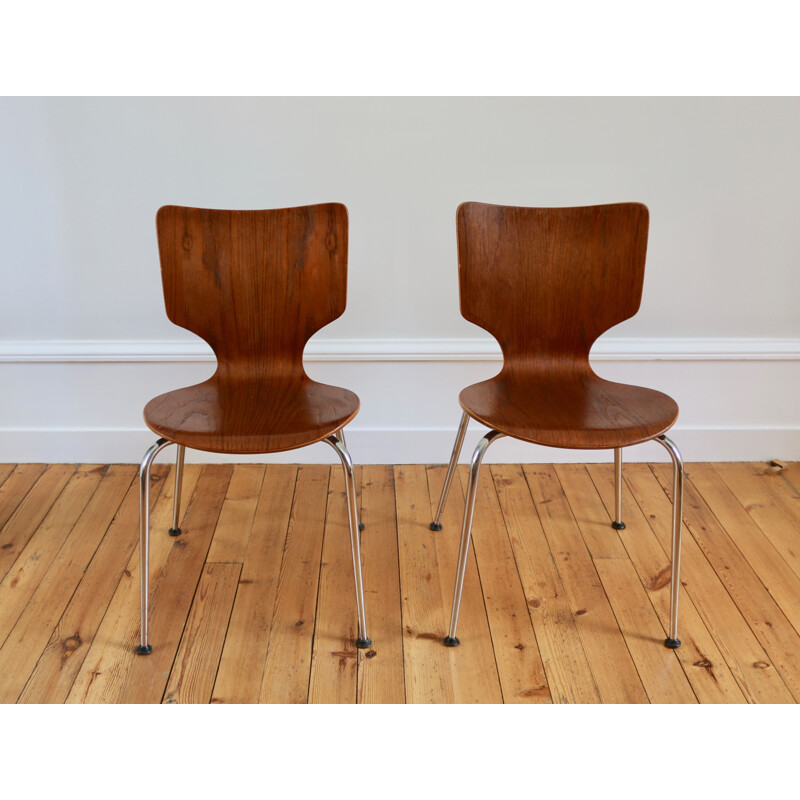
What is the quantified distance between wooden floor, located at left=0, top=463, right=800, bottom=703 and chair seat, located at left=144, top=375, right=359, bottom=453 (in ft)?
1.40

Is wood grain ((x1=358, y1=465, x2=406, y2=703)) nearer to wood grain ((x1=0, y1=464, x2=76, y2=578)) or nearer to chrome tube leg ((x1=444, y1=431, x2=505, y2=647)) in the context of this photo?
chrome tube leg ((x1=444, y1=431, x2=505, y2=647))

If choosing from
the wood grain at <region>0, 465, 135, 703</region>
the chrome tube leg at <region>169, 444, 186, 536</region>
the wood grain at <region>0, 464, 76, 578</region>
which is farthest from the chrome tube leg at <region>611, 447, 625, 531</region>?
the wood grain at <region>0, 464, 76, 578</region>

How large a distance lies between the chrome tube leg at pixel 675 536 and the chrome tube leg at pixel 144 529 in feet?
3.16

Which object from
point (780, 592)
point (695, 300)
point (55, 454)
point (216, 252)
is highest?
point (216, 252)

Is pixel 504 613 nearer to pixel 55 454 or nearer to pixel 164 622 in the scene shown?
pixel 164 622

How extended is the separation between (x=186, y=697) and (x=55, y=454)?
1.13 metres

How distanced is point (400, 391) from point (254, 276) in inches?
25.6

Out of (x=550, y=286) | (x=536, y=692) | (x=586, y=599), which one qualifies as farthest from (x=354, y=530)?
(x=550, y=286)

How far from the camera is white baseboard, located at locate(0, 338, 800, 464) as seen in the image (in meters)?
2.31

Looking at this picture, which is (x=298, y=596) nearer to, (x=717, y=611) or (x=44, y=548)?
(x=44, y=548)

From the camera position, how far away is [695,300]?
2.31 m

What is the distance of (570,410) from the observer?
5.55ft
